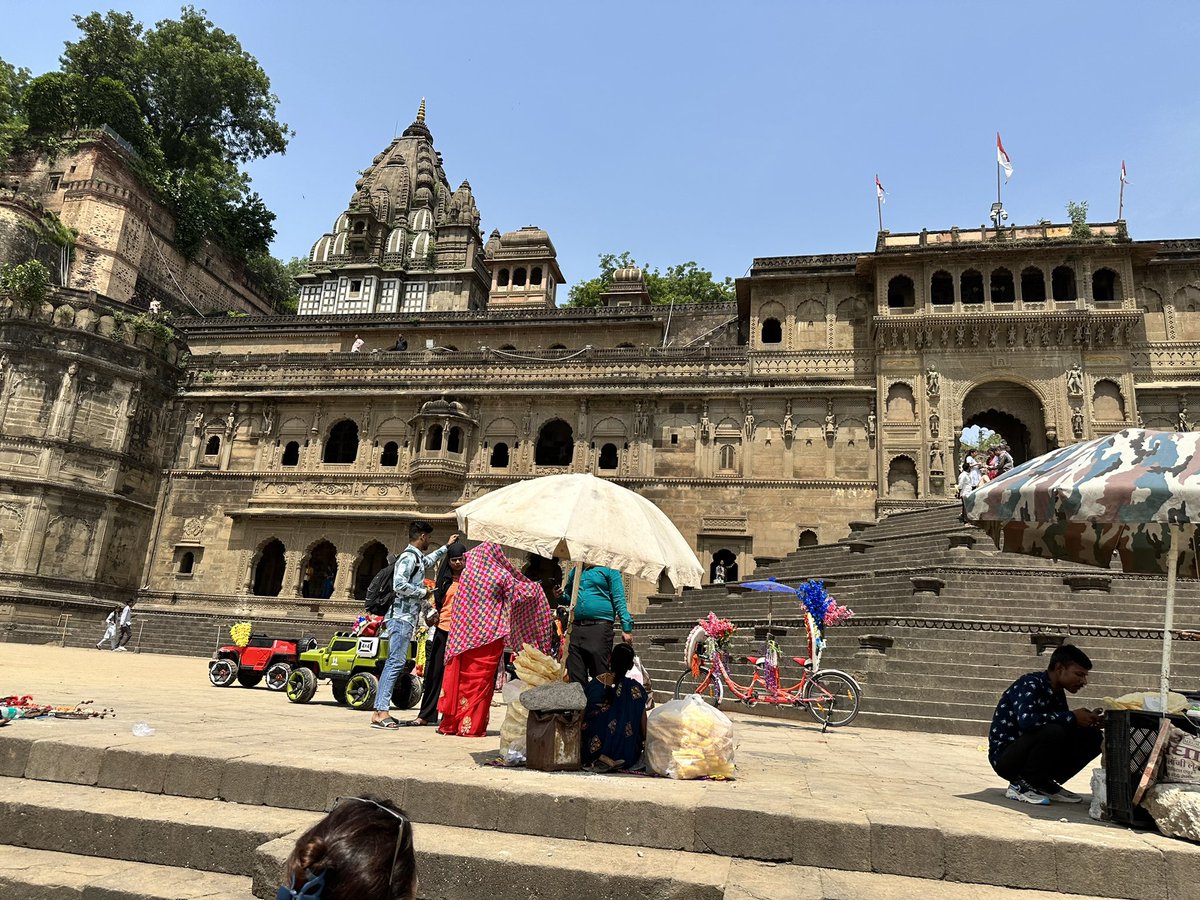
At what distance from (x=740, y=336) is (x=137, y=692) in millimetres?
24480

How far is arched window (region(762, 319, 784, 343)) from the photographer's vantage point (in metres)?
27.4

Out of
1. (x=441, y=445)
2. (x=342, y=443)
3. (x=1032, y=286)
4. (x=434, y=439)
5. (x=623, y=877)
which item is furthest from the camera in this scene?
(x=342, y=443)

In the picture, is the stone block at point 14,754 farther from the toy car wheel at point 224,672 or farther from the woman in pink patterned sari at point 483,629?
the toy car wheel at point 224,672

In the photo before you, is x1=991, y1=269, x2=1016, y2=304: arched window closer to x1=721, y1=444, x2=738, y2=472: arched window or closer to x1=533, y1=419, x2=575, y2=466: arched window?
x1=721, y1=444, x2=738, y2=472: arched window

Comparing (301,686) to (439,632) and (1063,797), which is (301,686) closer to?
(439,632)

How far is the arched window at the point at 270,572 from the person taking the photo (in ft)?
97.3

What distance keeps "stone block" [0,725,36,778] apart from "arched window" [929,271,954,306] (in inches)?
1032

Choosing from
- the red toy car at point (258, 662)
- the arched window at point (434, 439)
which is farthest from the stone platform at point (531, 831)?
the arched window at point (434, 439)

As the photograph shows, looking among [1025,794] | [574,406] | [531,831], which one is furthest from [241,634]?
[574,406]

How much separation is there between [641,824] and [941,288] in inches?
1020

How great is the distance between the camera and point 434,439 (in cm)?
2769

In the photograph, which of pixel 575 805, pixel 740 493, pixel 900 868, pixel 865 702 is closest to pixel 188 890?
pixel 575 805

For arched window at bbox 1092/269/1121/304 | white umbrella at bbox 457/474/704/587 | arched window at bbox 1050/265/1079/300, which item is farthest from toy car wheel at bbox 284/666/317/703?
arched window at bbox 1092/269/1121/304

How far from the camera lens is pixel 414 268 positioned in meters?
41.9
